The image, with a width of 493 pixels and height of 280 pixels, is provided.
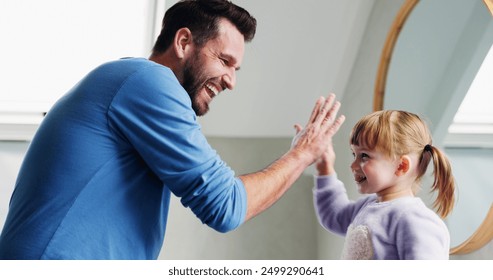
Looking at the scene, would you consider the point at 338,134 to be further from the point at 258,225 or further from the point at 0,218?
the point at 0,218

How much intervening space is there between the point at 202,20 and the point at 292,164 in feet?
1.18

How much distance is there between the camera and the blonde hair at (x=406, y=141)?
3.48 ft

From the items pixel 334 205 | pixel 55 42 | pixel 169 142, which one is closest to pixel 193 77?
pixel 169 142

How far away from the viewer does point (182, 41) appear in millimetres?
1255

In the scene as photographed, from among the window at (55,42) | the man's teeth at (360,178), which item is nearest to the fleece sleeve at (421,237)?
the man's teeth at (360,178)

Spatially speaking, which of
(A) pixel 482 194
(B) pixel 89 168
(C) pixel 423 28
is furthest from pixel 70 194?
(C) pixel 423 28

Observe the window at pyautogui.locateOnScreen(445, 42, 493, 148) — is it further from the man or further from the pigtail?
the man

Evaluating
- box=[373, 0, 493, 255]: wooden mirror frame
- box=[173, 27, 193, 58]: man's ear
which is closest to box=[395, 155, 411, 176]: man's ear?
box=[373, 0, 493, 255]: wooden mirror frame

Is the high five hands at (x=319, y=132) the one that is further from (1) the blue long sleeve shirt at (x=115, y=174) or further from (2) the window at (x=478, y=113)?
(2) the window at (x=478, y=113)

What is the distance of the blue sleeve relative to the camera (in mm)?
1001

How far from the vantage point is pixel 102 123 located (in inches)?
39.7

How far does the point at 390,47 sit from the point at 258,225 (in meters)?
1.00

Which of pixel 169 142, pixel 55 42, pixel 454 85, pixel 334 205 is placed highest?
pixel 454 85

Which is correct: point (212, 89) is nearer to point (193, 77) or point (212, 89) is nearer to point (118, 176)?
point (193, 77)
